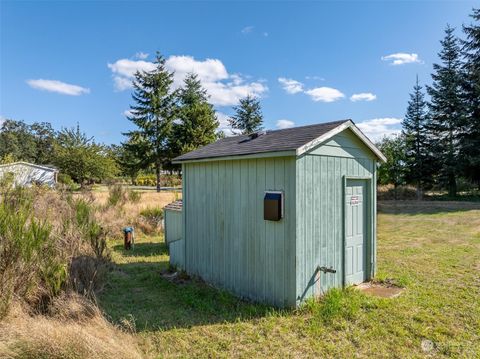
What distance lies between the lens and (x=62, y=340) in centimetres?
289

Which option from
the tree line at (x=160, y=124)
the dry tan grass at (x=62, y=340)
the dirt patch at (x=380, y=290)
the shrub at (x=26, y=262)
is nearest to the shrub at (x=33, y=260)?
the shrub at (x=26, y=262)

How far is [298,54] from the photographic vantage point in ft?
42.7

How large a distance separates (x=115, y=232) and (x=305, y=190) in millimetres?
8087

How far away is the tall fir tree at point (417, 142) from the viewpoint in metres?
22.1

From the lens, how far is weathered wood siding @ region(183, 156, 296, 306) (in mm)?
4434

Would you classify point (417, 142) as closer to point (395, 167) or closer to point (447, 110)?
point (395, 167)

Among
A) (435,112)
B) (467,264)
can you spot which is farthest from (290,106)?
(467,264)

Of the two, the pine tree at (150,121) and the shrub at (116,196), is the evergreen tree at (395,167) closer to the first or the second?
the shrub at (116,196)

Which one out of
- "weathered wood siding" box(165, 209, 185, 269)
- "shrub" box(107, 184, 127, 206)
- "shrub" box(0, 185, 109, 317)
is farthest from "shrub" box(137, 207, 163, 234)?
"shrub" box(0, 185, 109, 317)

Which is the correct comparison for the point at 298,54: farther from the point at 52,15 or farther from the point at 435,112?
the point at 435,112

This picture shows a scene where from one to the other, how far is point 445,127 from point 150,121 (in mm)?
26848

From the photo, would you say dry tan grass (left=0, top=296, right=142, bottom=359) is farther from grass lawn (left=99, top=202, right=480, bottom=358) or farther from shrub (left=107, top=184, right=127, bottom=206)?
shrub (left=107, top=184, right=127, bottom=206)

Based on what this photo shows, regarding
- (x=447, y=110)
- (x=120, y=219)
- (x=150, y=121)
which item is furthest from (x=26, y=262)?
(x=150, y=121)

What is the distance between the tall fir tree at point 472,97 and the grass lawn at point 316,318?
17.1 meters
